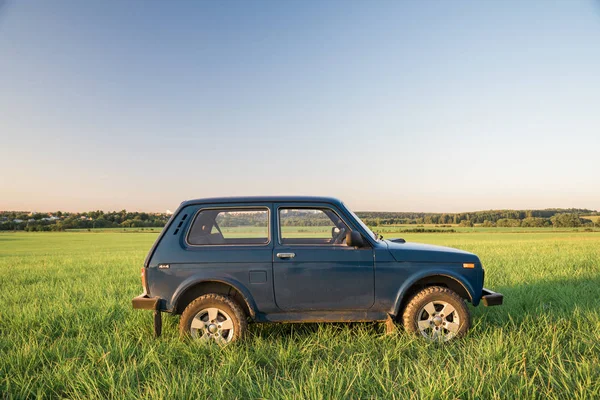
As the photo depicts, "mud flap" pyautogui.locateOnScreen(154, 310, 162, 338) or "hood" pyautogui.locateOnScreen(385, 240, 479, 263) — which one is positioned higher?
"hood" pyautogui.locateOnScreen(385, 240, 479, 263)

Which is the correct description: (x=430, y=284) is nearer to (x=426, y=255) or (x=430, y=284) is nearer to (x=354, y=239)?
(x=426, y=255)

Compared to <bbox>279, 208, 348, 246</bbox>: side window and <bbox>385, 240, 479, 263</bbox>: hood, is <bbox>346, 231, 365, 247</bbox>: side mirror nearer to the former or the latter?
<bbox>279, 208, 348, 246</bbox>: side window

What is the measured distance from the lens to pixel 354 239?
4.52 metres

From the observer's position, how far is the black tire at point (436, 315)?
15.2 ft

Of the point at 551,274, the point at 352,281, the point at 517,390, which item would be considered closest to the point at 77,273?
the point at 352,281

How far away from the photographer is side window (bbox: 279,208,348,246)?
488 cm

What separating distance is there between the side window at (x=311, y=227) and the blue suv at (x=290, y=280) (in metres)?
0.03

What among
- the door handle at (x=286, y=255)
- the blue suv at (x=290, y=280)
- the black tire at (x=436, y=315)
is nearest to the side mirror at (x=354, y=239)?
the blue suv at (x=290, y=280)

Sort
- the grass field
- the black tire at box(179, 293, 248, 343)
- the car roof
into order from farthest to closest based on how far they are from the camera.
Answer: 1. the car roof
2. the black tire at box(179, 293, 248, 343)
3. the grass field

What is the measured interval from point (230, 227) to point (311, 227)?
103 cm

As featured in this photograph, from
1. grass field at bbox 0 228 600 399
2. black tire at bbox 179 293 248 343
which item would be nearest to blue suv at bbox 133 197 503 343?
black tire at bbox 179 293 248 343

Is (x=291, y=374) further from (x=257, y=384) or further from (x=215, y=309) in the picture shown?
(x=215, y=309)

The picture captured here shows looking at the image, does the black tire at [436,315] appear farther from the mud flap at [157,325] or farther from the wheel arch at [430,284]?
the mud flap at [157,325]

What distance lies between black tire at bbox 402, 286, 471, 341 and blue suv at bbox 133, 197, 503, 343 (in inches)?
0.4
